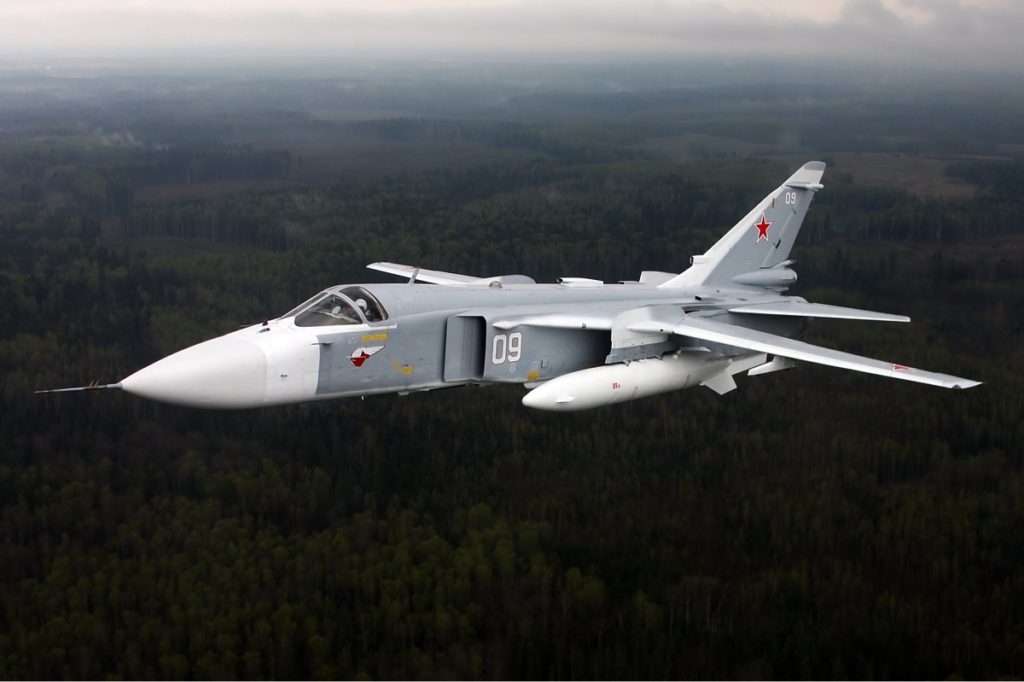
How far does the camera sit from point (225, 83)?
196750mm

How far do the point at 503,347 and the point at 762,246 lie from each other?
8998 millimetres

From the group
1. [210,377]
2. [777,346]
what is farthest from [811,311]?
[210,377]

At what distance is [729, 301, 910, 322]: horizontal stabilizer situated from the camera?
75.5ft

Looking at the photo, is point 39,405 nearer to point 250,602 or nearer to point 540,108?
point 250,602

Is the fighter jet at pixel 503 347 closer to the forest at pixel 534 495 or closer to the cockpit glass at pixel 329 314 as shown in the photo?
the cockpit glass at pixel 329 314

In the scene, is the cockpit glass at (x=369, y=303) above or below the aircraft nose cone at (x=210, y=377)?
above

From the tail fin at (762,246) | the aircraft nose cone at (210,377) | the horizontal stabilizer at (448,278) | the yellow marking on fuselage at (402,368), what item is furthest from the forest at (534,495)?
the aircraft nose cone at (210,377)

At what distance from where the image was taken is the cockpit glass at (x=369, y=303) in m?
19.5

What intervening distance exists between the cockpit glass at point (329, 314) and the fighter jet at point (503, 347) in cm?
2

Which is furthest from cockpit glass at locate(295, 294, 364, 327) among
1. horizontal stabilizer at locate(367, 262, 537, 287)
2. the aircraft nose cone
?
horizontal stabilizer at locate(367, 262, 537, 287)

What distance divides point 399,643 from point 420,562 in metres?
3.56

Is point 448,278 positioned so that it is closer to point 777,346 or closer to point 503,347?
point 503,347

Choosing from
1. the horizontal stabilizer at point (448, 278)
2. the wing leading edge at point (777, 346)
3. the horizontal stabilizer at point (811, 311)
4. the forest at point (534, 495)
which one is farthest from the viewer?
the forest at point (534, 495)

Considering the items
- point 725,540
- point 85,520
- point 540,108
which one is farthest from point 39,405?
point 540,108
